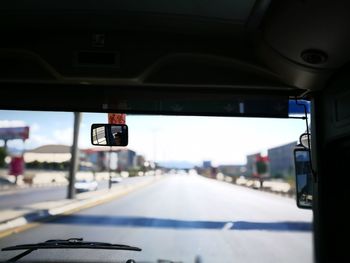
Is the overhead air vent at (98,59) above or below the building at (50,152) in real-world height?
above

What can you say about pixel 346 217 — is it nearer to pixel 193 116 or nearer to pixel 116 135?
pixel 193 116

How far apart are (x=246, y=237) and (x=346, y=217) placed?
2498 mm

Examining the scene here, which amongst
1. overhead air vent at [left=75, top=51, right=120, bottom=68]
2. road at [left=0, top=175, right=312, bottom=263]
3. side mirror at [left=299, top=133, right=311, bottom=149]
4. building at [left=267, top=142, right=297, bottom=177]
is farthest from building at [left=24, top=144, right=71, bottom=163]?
side mirror at [left=299, top=133, right=311, bottom=149]

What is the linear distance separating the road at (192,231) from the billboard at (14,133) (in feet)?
4.51

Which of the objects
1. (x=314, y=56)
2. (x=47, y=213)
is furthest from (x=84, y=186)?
(x=314, y=56)

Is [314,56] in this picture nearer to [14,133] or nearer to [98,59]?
[98,59]

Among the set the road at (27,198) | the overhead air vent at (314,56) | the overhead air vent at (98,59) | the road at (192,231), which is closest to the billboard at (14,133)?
the road at (192,231)

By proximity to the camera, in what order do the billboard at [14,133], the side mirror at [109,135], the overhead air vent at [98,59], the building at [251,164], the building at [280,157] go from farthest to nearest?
the building at [251,164], the building at [280,157], the billboard at [14,133], the side mirror at [109,135], the overhead air vent at [98,59]

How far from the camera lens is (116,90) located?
4656mm

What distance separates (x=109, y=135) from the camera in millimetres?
4590

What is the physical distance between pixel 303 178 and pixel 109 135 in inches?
77.7

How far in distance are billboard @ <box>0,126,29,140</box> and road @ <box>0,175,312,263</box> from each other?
138 cm

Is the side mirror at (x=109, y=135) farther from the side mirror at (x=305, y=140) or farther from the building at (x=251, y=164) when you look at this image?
the building at (x=251, y=164)

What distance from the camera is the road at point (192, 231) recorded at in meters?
5.28
